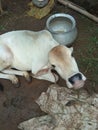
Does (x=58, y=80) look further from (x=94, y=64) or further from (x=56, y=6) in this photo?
(x=56, y=6)

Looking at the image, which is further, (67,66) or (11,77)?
(11,77)

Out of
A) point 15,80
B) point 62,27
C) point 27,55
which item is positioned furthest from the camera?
point 62,27

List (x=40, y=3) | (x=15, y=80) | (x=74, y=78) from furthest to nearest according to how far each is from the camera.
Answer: (x=40, y=3) < (x=15, y=80) < (x=74, y=78)

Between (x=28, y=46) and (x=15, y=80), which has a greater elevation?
(x=28, y=46)

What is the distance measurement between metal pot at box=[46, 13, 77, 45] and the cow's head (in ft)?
2.35

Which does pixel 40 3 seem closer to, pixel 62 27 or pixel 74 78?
pixel 62 27

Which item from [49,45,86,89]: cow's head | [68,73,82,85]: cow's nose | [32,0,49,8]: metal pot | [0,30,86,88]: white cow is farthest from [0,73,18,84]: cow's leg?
[32,0,49,8]: metal pot

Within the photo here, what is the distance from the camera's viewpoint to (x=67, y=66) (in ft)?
20.0

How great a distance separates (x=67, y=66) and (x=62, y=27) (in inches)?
55.7

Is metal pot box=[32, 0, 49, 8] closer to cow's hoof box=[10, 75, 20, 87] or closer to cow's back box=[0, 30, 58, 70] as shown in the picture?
cow's back box=[0, 30, 58, 70]

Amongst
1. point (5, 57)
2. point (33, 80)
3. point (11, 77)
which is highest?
point (5, 57)

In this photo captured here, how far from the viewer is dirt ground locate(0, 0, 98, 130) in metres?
6.43

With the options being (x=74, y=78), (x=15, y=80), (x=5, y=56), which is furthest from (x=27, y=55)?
(x=74, y=78)

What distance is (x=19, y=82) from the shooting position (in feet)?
22.5
